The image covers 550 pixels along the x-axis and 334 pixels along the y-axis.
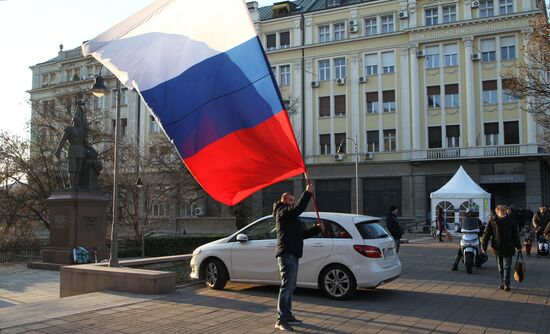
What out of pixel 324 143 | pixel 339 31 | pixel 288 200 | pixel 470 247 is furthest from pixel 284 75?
pixel 288 200

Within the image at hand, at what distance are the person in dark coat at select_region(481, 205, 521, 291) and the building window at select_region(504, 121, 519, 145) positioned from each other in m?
35.3

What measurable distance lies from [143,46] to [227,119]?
156cm

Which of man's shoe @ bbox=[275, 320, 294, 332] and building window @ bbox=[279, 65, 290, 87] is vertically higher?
building window @ bbox=[279, 65, 290, 87]

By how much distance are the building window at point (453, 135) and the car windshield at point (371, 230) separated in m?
36.8

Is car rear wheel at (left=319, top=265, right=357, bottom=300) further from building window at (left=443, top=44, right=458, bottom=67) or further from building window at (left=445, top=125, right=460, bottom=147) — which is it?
building window at (left=443, top=44, right=458, bottom=67)

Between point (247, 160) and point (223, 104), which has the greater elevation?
point (223, 104)

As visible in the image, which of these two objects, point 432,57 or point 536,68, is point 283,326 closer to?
point 536,68

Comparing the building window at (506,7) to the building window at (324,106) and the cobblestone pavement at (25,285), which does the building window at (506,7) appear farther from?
the cobblestone pavement at (25,285)

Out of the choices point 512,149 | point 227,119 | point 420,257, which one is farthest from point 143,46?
point 512,149

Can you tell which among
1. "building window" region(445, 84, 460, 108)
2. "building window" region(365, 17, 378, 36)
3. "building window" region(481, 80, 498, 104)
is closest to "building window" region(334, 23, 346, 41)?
"building window" region(365, 17, 378, 36)

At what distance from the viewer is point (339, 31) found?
4997 cm

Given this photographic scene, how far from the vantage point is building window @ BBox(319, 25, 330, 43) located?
5041 centimetres

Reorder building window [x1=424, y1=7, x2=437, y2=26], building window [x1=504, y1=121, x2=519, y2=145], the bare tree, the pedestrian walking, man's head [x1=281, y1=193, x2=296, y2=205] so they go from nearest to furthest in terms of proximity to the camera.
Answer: man's head [x1=281, y1=193, x2=296, y2=205] < the bare tree < the pedestrian walking < building window [x1=504, y1=121, x2=519, y2=145] < building window [x1=424, y1=7, x2=437, y2=26]

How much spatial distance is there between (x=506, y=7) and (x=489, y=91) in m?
Answer: 6.99
